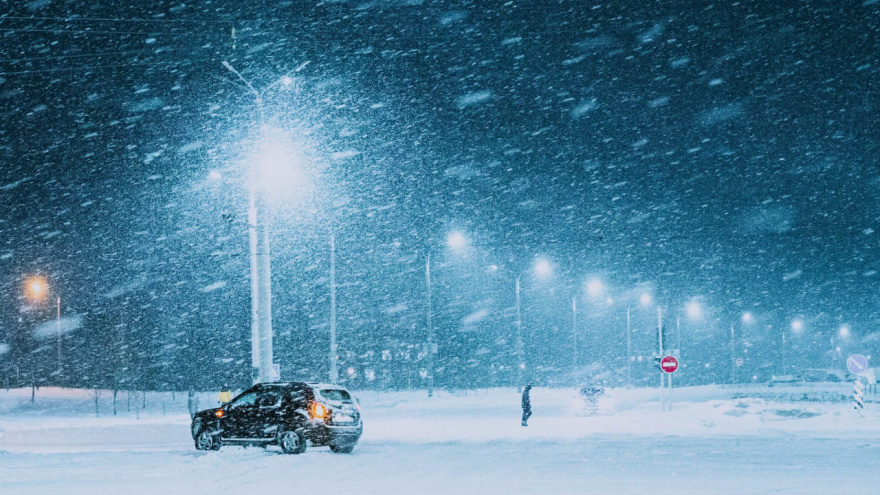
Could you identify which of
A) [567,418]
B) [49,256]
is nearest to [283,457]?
[567,418]

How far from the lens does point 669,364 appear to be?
3111 centimetres

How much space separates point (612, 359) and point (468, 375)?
28237 millimetres

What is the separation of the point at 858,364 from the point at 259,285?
76.9 ft

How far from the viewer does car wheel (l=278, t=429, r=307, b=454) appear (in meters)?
18.3

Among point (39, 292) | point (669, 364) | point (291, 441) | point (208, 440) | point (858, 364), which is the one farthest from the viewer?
point (39, 292)

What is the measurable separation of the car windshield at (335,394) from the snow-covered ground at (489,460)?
47.2 inches

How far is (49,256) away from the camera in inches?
2608

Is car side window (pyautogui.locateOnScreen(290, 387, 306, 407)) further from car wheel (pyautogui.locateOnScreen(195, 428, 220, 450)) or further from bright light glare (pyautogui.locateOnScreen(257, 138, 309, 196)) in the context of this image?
bright light glare (pyautogui.locateOnScreen(257, 138, 309, 196))

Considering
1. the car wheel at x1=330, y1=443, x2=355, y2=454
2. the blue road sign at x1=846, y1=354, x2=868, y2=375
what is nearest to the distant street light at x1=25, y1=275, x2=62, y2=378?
the car wheel at x1=330, y1=443, x2=355, y2=454

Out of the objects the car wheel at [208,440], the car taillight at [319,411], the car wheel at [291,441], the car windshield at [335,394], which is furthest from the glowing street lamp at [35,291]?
the car taillight at [319,411]

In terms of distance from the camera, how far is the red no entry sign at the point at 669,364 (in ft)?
101

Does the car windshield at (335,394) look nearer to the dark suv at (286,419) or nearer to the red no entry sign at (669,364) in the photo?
the dark suv at (286,419)

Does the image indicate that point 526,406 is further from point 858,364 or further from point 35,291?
point 35,291

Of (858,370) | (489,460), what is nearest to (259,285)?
(489,460)
